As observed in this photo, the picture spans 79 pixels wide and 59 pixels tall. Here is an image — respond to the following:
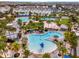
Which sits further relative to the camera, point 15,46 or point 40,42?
point 40,42

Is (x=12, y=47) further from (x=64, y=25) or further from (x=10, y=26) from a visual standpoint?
(x=64, y=25)

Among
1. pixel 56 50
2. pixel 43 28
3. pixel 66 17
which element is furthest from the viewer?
pixel 66 17

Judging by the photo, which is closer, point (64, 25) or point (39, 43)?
point (39, 43)

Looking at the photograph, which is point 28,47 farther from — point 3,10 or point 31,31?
point 3,10

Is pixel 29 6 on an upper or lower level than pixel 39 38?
upper

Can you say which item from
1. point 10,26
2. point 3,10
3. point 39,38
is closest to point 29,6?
point 3,10

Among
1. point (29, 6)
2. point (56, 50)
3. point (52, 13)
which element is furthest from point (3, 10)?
point (56, 50)

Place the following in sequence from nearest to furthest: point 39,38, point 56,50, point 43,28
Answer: point 56,50
point 39,38
point 43,28
